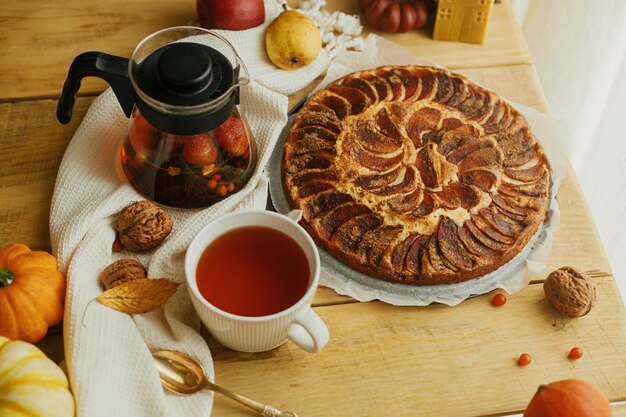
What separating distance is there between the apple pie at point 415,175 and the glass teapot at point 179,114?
6.5 inches

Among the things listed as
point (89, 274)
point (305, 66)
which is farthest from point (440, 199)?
point (89, 274)

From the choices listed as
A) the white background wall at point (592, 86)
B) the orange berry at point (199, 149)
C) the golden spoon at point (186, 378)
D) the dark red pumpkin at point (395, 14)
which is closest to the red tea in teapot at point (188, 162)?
the orange berry at point (199, 149)

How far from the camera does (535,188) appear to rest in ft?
5.20

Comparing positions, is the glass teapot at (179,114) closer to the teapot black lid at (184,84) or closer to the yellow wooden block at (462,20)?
the teapot black lid at (184,84)

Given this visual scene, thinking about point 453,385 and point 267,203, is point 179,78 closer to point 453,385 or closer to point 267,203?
point 267,203

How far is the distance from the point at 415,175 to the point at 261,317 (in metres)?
0.56

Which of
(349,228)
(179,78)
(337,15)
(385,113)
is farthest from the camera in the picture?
(337,15)

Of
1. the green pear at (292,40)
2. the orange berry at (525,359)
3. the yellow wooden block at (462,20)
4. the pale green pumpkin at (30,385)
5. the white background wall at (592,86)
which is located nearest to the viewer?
the pale green pumpkin at (30,385)

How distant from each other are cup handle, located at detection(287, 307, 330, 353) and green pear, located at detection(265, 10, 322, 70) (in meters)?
0.74

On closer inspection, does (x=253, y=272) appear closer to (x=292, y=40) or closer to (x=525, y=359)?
(x=525, y=359)

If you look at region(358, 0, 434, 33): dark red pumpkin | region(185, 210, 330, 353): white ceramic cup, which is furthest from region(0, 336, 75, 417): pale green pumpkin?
region(358, 0, 434, 33): dark red pumpkin

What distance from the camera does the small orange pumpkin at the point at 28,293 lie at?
4.20 feet

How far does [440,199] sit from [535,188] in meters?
0.22

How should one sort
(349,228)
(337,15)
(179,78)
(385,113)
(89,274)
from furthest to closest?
(337,15) < (385,113) < (349,228) < (89,274) < (179,78)
